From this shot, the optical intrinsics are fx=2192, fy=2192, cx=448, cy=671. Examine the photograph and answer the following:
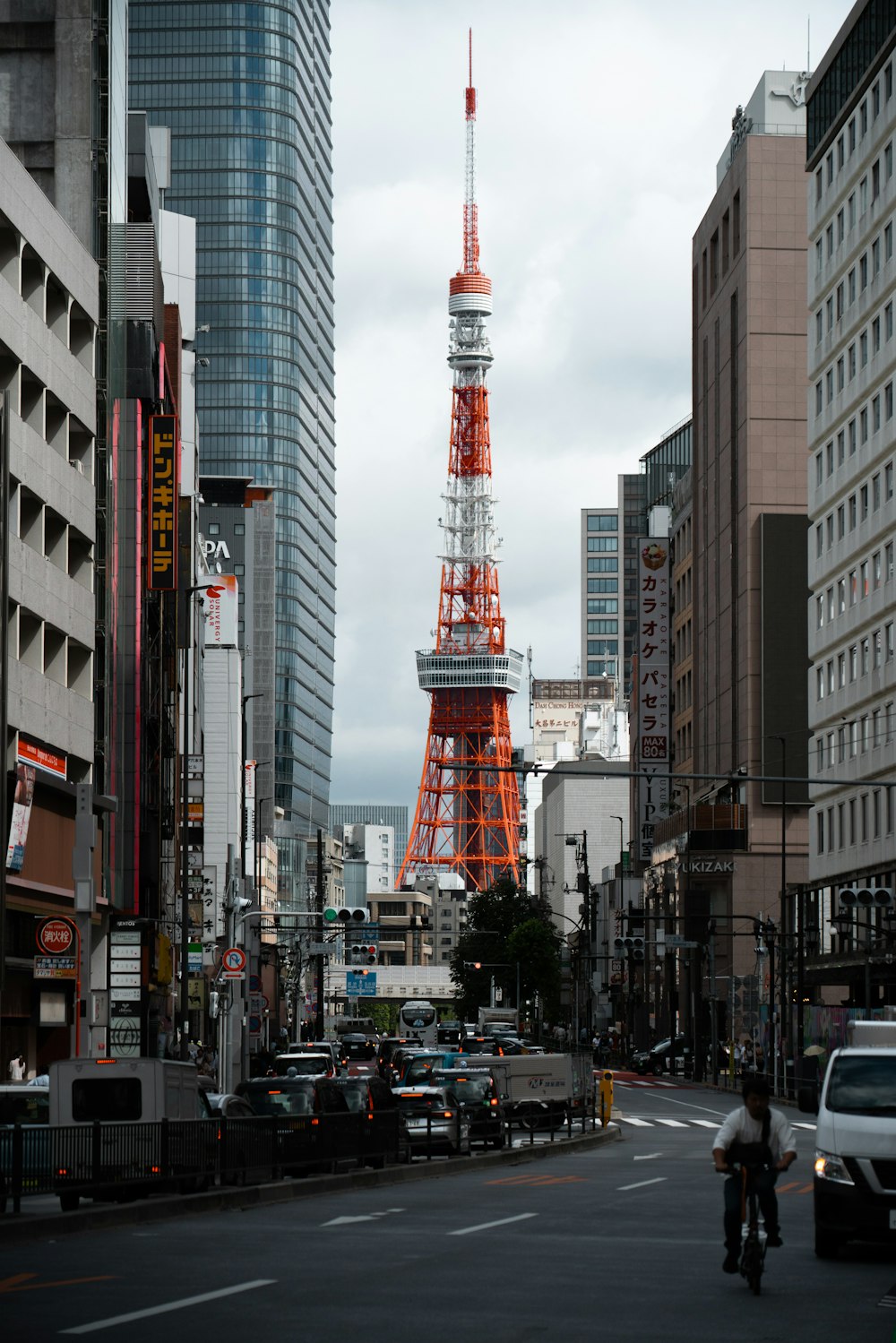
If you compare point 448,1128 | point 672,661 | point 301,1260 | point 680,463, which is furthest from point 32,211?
point 680,463

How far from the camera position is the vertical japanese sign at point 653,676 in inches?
4983

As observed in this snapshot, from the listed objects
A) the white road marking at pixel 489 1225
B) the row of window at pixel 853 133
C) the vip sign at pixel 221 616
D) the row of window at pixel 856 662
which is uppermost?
the row of window at pixel 853 133

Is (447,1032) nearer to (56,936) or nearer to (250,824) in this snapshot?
(250,824)

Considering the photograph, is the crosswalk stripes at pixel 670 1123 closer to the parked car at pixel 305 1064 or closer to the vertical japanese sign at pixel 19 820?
the parked car at pixel 305 1064

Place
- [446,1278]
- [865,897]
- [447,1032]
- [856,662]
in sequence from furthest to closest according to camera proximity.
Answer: [447,1032] → [856,662] → [865,897] → [446,1278]

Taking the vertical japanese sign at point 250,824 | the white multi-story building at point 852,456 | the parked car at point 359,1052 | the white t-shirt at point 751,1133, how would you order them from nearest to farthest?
the white t-shirt at point 751,1133 → the white multi-story building at point 852,456 → the parked car at point 359,1052 → the vertical japanese sign at point 250,824

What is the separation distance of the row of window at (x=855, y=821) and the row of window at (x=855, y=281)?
1774 cm

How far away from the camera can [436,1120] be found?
36.5 m

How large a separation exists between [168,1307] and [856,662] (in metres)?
64.8

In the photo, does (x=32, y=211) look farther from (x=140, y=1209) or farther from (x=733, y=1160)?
(x=733, y=1160)

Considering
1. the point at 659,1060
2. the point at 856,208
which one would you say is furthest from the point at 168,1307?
the point at 659,1060

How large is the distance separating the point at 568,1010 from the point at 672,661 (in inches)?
1737

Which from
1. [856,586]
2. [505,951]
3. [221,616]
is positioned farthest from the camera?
[505,951]

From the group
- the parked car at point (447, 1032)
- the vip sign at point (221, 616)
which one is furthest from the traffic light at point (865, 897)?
the parked car at point (447, 1032)
